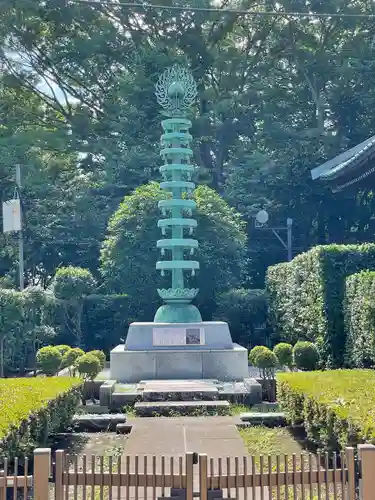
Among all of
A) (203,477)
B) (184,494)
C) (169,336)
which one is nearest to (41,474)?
(184,494)

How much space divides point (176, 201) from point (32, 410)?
12.8 metres

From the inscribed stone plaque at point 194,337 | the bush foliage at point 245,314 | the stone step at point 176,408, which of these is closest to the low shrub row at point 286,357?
the inscribed stone plaque at point 194,337

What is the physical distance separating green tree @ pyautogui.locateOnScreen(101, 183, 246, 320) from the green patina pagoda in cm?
368

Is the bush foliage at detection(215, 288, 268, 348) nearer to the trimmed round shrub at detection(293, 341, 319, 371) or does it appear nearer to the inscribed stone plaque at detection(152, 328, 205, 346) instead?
the inscribed stone plaque at detection(152, 328, 205, 346)

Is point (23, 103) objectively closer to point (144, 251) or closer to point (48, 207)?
point (48, 207)

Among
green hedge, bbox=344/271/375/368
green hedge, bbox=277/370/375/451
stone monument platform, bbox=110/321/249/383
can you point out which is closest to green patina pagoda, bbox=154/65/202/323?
stone monument platform, bbox=110/321/249/383

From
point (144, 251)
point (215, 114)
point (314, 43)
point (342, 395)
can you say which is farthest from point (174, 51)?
point (342, 395)

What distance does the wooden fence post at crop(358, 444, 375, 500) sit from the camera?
4.96 meters

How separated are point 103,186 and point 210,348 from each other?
15.2 metres

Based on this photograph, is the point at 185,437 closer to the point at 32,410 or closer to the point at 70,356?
the point at 32,410

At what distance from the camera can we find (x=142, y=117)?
3145cm

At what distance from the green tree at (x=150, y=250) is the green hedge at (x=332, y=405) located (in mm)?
13594

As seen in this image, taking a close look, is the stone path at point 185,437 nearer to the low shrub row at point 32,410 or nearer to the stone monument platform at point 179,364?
the low shrub row at point 32,410

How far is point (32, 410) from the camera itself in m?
7.94
